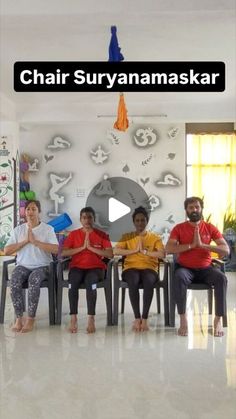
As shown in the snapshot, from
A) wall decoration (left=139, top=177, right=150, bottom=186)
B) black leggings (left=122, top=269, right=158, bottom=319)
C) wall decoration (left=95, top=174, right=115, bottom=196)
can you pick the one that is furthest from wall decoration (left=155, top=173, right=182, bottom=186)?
black leggings (left=122, top=269, right=158, bottom=319)

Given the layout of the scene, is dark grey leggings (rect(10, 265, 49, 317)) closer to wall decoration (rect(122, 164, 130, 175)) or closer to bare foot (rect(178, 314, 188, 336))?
bare foot (rect(178, 314, 188, 336))

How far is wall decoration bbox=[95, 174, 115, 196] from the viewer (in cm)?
859

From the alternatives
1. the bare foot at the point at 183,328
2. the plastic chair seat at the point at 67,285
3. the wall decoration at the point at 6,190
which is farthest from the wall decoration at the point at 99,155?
the bare foot at the point at 183,328

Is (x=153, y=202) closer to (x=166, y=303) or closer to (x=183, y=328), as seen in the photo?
(x=166, y=303)

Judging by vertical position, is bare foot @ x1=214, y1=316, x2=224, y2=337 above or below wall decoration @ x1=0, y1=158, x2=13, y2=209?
below

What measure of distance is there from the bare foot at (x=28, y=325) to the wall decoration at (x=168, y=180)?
4.94 meters

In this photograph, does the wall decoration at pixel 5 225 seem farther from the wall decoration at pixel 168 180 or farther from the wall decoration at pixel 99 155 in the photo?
the wall decoration at pixel 168 180

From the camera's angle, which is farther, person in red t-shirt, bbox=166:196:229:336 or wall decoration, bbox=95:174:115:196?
wall decoration, bbox=95:174:115:196

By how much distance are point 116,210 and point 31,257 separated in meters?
4.22

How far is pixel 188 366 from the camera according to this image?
3.20m

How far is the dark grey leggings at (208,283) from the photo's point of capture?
4027mm

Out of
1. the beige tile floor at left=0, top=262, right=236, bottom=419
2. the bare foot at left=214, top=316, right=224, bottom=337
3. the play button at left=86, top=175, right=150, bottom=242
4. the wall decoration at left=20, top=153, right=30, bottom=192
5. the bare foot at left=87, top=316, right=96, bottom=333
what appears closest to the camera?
the beige tile floor at left=0, top=262, right=236, bottom=419

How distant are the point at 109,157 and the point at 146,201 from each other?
3.42ft

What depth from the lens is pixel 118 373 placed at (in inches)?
121
